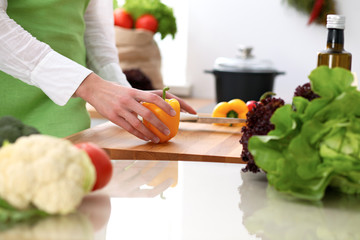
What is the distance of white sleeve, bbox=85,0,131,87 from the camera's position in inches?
68.0

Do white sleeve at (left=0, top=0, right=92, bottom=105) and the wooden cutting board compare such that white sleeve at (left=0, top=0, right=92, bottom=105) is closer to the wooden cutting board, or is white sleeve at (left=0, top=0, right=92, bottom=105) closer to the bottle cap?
the wooden cutting board

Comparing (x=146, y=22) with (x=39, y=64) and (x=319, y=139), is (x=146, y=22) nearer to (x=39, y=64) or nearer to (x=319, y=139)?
(x=39, y=64)

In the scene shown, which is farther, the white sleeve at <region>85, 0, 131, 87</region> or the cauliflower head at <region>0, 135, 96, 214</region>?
the white sleeve at <region>85, 0, 131, 87</region>

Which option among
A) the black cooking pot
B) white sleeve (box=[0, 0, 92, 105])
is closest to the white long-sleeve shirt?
white sleeve (box=[0, 0, 92, 105])

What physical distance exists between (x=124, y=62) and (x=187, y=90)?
1.72 ft

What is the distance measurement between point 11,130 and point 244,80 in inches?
75.7

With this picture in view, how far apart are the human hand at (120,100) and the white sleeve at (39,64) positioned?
25mm

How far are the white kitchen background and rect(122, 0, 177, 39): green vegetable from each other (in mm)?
245

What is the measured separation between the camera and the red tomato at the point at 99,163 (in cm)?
72

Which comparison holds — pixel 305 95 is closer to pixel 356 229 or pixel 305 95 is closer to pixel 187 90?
pixel 356 229

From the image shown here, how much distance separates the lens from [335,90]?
77 cm

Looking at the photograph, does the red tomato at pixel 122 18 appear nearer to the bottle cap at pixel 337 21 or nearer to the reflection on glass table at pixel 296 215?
the bottle cap at pixel 337 21

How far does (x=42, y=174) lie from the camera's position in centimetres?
60

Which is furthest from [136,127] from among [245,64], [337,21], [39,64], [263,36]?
[263,36]
